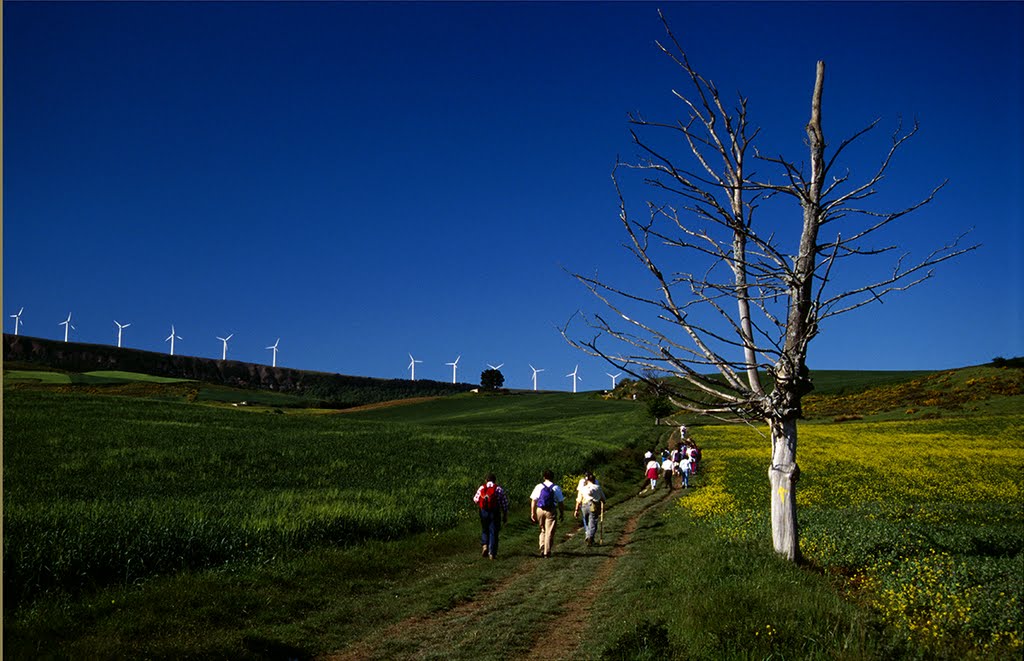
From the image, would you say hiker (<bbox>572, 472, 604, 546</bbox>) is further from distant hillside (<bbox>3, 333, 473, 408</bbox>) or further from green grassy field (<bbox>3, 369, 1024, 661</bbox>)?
distant hillside (<bbox>3, 333, 473, 408</bbox>)

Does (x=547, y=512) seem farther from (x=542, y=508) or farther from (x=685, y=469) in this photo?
(x=685, y=469)

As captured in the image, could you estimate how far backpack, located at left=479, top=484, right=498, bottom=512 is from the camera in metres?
19.0

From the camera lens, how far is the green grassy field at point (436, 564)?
1045 centimetres

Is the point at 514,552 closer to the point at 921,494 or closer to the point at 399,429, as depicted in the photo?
the point at 921,494

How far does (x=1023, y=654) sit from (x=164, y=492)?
2474 cm

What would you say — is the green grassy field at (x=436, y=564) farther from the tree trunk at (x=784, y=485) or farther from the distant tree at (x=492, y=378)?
the distant tree at (x=492, y=378)

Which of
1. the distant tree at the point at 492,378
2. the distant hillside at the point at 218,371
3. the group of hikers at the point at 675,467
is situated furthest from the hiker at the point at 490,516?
the distant tree at the point at 492,378

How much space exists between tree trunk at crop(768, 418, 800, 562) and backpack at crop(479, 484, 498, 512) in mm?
7792

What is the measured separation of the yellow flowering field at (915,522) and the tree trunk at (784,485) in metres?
0.58

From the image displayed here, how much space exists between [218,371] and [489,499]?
126580 millimetres

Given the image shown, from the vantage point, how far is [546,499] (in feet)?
65.9

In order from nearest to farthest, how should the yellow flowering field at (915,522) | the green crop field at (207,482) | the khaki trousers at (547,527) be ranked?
the yellow flowering field at (915,522) → the green crop field at (207,482) → the khaki trousers at (547,527)

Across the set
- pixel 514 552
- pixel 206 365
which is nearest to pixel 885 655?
pixel 514 552

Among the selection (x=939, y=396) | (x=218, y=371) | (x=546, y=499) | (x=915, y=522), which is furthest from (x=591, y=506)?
(x=218, y=371)
